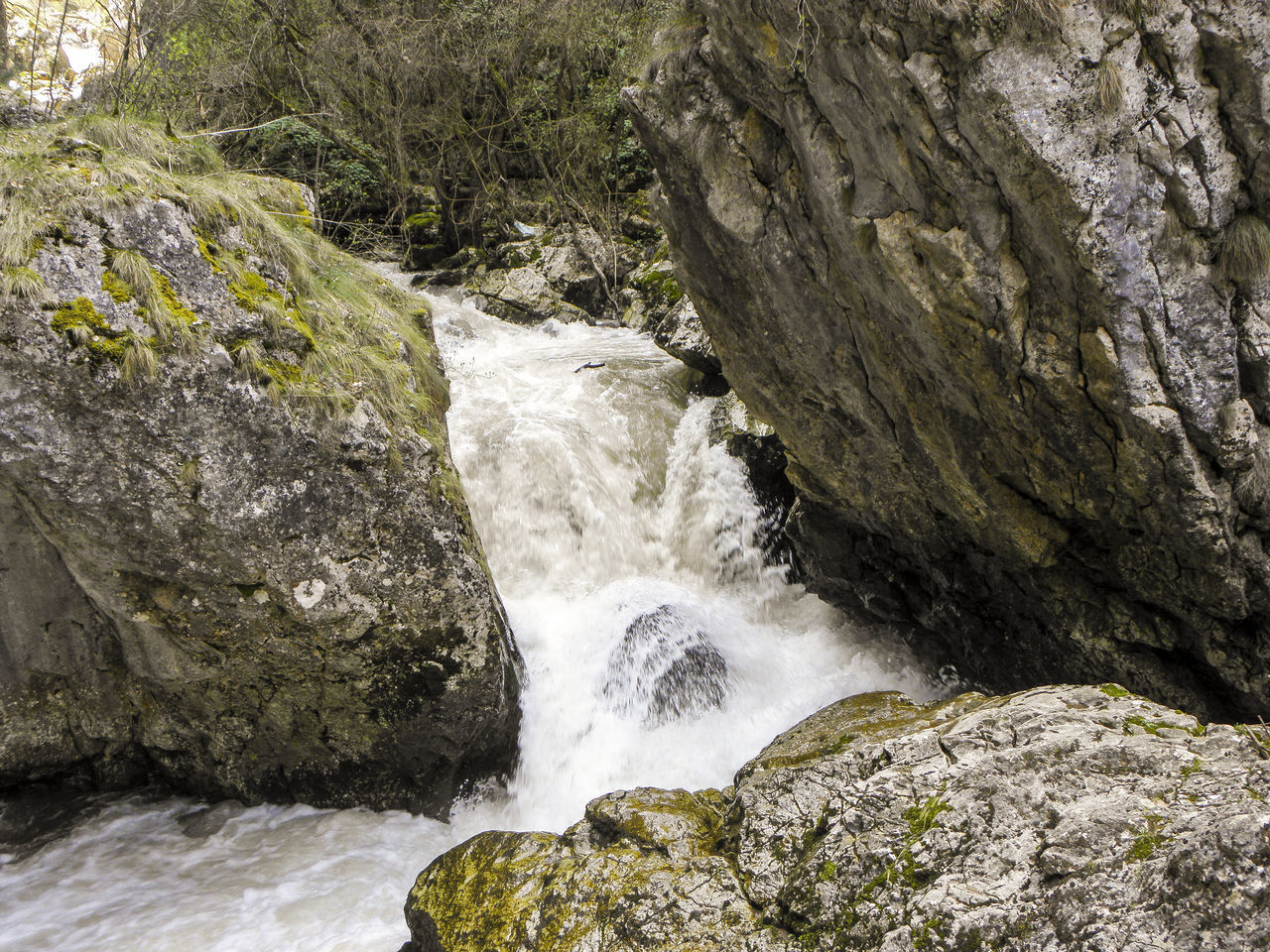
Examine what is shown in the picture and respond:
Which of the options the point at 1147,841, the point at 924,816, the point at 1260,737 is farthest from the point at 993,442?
the point at 1147,841

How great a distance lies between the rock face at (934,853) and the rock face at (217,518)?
5.29 ft

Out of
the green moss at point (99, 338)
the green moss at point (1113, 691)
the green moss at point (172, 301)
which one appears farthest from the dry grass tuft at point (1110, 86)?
the green moss at point (99, 338)

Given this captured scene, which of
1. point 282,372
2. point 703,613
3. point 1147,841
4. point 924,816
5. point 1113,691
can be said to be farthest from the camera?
point 703,613

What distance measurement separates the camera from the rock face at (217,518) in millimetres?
4145

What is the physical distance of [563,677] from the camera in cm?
619

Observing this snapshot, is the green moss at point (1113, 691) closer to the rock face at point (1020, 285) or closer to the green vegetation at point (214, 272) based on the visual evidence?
the rock face at point (1020, 285)

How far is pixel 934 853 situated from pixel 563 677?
3.88 metres

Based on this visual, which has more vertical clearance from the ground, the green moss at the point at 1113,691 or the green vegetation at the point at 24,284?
the green vegetation at the point at 24,284

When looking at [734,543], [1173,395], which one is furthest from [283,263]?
[1173,395]

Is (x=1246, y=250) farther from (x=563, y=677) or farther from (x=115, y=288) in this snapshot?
(x=115, y=288)

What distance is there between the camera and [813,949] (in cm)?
278

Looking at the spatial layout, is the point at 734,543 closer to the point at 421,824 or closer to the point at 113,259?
the point at 421,824

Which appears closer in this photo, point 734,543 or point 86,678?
point 86,678

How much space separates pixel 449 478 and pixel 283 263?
190 cm
